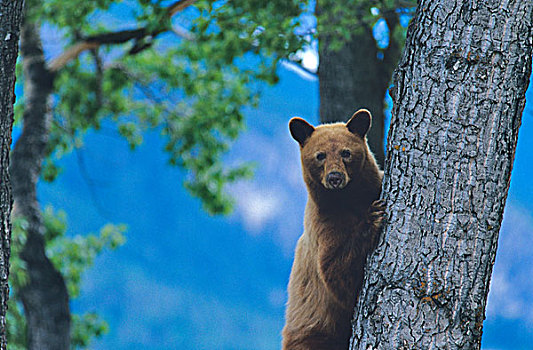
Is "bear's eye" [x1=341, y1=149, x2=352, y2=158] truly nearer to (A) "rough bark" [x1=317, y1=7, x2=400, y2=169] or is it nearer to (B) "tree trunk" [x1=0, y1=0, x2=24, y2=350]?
(B) "tree trunk" [x1=0, y1=0, x2=24, y2=350]

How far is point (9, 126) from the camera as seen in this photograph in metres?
3.13

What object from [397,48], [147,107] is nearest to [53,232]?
[147,107]

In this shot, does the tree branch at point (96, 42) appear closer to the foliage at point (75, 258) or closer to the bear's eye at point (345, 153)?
the foliage at point (75, 258)

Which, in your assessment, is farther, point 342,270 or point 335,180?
point 335,180

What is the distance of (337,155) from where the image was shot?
11.6 ft

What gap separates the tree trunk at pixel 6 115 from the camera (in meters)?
3.04

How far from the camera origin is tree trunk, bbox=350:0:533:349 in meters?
2.51

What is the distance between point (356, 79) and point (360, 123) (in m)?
2.63

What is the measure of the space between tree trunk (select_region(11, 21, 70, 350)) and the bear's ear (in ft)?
18.9

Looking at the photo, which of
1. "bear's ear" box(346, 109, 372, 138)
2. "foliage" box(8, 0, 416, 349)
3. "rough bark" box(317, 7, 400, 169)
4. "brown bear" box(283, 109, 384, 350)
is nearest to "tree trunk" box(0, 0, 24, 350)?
"brown bear" box(283, 109, 384, 350)

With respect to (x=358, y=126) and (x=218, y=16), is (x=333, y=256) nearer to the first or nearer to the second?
(x=358, y=126)

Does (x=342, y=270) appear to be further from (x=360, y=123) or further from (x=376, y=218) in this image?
(x=360, y=123)

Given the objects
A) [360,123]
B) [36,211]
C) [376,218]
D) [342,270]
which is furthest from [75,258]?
[376,218]

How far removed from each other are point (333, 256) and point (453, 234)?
806 mm
